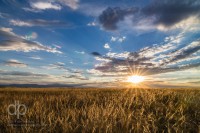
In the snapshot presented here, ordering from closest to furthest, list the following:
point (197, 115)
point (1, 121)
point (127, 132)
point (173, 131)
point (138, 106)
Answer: point (127, 132)
point (173, 131)
point (1, 121)
point (197, 115)
point (138, 106)

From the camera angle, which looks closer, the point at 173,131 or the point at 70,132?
the point at 70,132

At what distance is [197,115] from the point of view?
6438mm

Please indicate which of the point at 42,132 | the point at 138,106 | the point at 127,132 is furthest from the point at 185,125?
the point at 42,132

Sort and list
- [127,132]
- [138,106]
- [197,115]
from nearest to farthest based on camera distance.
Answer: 1. [127,132]
2. [197,115]
3. [138,106]

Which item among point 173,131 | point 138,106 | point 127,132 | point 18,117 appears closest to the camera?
point 127,132

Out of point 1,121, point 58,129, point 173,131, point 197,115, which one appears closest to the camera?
point 58,129

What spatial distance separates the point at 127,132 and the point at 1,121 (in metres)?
2.89

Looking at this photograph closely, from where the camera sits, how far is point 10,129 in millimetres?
4605

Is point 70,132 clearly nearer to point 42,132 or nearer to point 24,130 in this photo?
point 42,132

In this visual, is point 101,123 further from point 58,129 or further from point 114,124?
point 58,129

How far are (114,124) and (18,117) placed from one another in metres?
2.47

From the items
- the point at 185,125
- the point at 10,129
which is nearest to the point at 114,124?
the point at 185,125

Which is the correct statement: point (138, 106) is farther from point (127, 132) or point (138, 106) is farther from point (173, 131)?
point (127, 132)

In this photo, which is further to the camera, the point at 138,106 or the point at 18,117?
the point at 138,106
